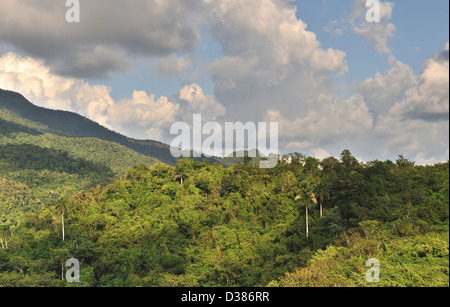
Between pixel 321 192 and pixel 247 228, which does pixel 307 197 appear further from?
pixel 247 228

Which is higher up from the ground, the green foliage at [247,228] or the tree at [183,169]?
the tree at [183,169]

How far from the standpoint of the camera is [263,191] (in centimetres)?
7225

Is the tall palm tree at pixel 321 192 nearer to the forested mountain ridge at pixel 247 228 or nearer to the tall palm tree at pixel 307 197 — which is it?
the forested mountain ridge at pixel 247 228

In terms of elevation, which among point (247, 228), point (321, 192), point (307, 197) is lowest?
point (247, 228)

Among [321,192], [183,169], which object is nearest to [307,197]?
[321,192]

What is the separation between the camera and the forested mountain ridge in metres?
40.7

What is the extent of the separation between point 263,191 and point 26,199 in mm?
104282

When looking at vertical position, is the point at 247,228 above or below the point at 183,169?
below

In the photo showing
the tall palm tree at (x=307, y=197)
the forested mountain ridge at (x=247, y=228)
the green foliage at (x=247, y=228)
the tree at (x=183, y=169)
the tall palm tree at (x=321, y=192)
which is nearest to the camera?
the green foliage at (x=247, y=228)

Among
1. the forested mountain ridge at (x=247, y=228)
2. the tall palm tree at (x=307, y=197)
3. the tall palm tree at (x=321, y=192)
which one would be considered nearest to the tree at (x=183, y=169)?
the forested mountain ridge at (x=247, y=228)

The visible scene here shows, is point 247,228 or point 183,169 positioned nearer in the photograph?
point 247,228

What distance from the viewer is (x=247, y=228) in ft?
218

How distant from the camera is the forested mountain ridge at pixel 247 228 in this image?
133 ft
